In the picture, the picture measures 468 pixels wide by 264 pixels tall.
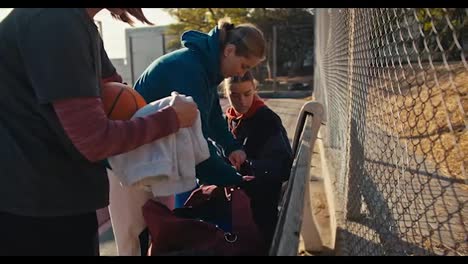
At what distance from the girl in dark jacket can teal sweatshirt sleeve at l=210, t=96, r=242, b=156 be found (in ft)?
0.45

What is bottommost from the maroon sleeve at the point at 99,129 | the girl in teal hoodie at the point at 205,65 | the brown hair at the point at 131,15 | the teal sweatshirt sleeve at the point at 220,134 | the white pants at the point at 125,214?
the white pants at the point at 125,214

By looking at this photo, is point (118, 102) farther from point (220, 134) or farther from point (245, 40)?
point (220, 134)

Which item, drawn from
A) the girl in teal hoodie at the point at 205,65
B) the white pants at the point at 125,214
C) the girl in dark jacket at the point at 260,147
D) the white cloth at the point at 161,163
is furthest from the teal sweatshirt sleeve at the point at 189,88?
the white cloth at the point at 161,163

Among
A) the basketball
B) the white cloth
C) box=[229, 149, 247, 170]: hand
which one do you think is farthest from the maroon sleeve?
box=[229, 149, 247, 170]: hand

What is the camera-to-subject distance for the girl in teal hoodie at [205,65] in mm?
2287

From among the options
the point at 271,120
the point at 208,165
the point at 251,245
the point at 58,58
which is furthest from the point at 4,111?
the point at 271,120

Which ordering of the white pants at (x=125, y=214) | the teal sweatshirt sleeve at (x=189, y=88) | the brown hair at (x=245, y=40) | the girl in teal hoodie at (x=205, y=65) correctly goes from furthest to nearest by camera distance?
the brown hair at (x=245, y=40) → the girl in teal hoodie at (x=205, y=65) → the teal sweatshirt sleeve at (x=189, y=88) → the white pants at (x=125, y=214)

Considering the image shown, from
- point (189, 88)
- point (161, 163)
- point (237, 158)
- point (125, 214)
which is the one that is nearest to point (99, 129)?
point (161, 163)

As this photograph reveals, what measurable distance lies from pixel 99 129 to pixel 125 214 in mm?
679

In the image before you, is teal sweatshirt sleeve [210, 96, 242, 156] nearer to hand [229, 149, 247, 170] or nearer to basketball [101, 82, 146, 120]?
hand [229, 149, 247, 170]

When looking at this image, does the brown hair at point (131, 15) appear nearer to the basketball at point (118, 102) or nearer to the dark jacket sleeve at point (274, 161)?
the basketball at point (118, 102)

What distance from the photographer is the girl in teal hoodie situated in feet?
7.50

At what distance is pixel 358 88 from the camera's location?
10.6 feet

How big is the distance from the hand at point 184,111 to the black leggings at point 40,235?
0.49 meters
